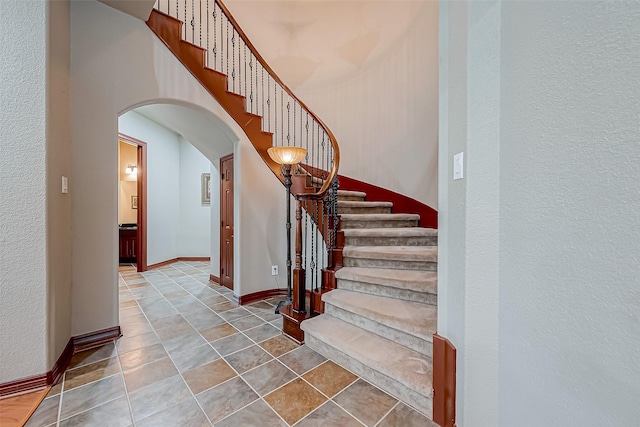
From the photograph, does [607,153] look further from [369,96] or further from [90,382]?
[369,96]

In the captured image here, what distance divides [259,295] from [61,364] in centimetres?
183

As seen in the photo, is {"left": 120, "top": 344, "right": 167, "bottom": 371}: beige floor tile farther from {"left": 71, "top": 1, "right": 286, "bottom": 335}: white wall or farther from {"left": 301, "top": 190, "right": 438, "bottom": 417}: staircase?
{"left": 301, "top": 190, "right": 438, "bottom": 417}: staircase

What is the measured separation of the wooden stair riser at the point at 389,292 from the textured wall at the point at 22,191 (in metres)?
2.16

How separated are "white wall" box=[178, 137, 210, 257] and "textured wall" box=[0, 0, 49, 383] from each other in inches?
177

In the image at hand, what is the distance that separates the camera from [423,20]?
3273mm

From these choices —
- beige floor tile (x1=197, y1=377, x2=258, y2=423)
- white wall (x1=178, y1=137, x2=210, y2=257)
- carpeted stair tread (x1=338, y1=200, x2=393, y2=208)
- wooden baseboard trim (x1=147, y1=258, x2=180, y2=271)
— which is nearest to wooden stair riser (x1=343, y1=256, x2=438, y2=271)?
carpeted stair tread (x1=338, y1=200, x2=393, y2=208)

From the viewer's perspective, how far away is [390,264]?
95.4 inches

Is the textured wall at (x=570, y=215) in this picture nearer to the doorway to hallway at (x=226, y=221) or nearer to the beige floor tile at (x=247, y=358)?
the beige floor tile at (x=247, y=358)

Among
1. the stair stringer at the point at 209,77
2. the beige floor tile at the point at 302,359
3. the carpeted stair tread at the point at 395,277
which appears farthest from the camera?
the stair stringer at the point at 209,77

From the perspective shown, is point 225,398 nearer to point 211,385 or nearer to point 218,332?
point 211,385

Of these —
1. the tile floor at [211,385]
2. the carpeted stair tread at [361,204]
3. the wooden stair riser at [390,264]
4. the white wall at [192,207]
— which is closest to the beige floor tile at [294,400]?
the tile floor at [211,385]

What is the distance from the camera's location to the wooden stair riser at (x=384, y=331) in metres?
1.70

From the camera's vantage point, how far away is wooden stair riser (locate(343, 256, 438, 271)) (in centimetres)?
231

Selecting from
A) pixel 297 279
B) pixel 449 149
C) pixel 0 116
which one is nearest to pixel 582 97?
pixel 449 149
